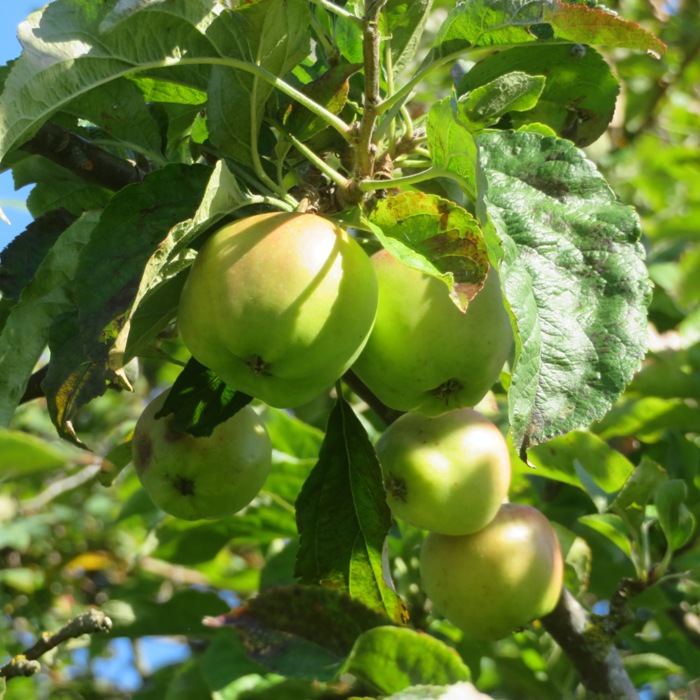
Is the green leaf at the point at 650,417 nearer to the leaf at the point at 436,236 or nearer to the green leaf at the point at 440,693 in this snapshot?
the leaf at the point at 436,236

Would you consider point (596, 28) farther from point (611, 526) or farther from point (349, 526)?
point (611, 526)

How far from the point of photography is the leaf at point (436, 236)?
103 centimetres

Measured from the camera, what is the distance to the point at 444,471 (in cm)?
140

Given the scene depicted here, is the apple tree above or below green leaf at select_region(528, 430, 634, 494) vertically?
above

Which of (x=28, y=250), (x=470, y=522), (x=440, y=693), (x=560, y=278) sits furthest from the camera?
(x=470, y=522)

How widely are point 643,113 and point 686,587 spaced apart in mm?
2447

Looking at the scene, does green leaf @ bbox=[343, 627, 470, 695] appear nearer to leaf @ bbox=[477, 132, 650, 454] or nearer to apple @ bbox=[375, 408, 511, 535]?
leaf @ bbox=[477, 132, 650, 454]

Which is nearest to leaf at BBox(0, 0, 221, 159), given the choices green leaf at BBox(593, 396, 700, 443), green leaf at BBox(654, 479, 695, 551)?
green leaf at BBox(654, 479, 695, 551)

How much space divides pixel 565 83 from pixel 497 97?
293 millimetres

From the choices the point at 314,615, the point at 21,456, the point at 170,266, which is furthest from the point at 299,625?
the point at 21,456

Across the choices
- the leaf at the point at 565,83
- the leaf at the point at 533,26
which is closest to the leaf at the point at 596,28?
the leaf at the point at 533,26

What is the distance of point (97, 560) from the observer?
3.13m

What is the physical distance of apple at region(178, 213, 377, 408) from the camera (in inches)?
39.4

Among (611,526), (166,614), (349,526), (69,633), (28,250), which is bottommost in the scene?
(166,614)
